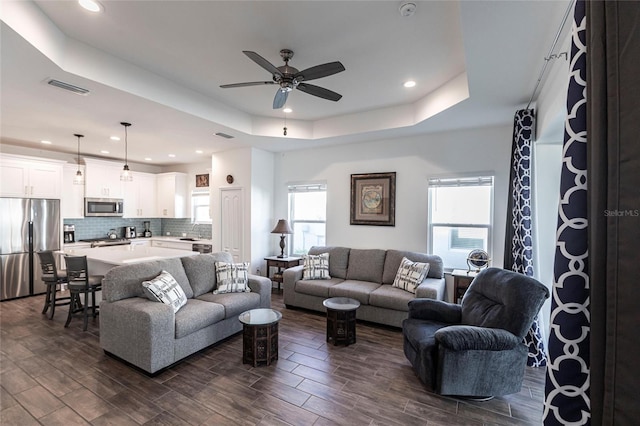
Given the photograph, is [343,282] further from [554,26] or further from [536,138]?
[554,26]

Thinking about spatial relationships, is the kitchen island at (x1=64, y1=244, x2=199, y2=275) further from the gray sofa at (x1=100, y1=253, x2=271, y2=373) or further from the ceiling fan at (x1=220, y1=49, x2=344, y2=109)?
the ceiling fan at (x1=220, y1=49, x2=344, y2=109)

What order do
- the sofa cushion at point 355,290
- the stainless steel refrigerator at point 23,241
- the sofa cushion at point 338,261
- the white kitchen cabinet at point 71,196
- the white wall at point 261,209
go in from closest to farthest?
the sofa cushion at point 355,290 < the sofa cushion at point 338,261 < the stainless steel refrigerator at point 23,241 < the white wall at point 261,209 < the white kitchen cabinet at point 71,196

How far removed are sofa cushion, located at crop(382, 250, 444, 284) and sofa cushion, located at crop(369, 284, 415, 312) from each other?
0.45m

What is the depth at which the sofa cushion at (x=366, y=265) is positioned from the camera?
463 cm

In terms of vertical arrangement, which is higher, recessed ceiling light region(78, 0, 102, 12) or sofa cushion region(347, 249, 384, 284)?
recessed ceiling light region(78, 0, 102, 12)

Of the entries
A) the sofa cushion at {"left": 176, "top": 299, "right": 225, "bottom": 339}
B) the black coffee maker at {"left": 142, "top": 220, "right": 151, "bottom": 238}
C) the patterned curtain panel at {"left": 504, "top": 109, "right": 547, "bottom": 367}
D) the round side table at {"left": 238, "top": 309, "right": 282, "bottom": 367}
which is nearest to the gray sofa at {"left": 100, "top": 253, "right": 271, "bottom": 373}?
the sofa cushion at {"left": 176, "top": 299, "right": 225, "bottom": 339}

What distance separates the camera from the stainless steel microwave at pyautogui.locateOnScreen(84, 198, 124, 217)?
21.1 feet

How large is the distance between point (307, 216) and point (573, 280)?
17.5ft

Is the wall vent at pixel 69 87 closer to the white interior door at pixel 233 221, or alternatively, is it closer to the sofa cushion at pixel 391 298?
the white interior door at pixel 233 221

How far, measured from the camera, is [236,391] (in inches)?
101

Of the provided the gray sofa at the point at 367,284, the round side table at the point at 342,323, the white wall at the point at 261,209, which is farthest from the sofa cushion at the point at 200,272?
the white wall at the point at 261,209

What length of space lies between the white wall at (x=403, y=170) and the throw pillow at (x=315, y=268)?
2.56ft

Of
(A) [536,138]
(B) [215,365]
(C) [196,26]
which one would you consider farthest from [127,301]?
(A) [536,138]

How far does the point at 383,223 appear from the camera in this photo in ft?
16.6
